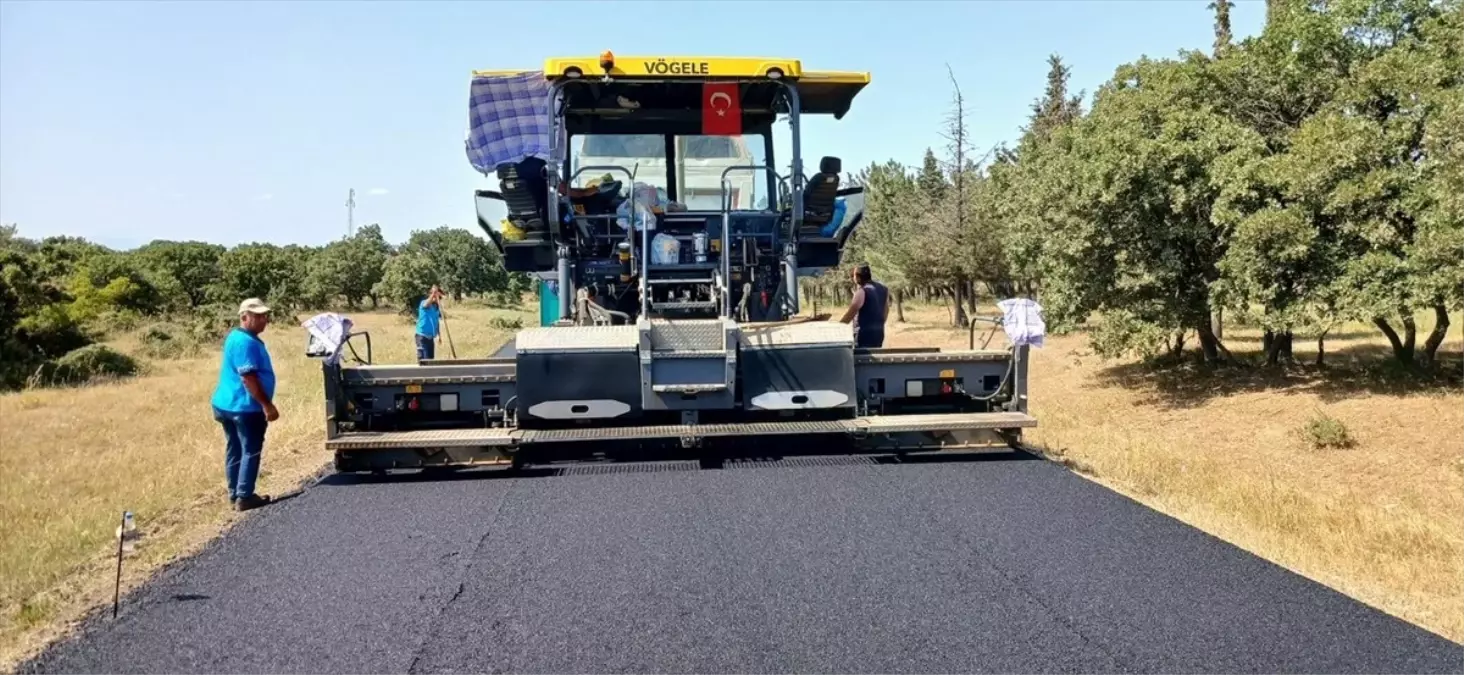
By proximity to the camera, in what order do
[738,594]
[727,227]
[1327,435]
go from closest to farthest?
[738,594]
[727,227]
[1327,435]

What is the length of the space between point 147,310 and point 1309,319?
124 ft

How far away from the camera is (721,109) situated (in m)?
8.67

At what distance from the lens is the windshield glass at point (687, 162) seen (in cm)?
891

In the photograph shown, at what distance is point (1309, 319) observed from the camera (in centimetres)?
1522

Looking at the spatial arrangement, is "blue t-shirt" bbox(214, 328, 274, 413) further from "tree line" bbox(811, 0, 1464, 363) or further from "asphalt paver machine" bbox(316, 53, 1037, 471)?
"tree line" bbox(811, 0, 1464, 363)

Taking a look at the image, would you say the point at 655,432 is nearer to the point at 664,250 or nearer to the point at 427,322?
the point at 664,250

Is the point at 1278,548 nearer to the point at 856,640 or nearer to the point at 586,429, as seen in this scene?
the point at 856,640

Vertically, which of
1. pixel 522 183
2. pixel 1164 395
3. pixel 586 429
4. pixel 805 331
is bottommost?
pixel 1164 395

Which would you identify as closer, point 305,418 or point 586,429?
point 586,429

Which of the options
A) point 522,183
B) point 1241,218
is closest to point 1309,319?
point 1241,218

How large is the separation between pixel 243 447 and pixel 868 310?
17.7 feet

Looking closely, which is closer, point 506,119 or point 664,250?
point 664,250

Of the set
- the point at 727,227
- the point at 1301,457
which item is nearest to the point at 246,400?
the point at 727,227

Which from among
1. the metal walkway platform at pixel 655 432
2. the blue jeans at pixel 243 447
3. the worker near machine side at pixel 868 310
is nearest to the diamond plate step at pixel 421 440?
the metal walkway platform at pixel 655 432
